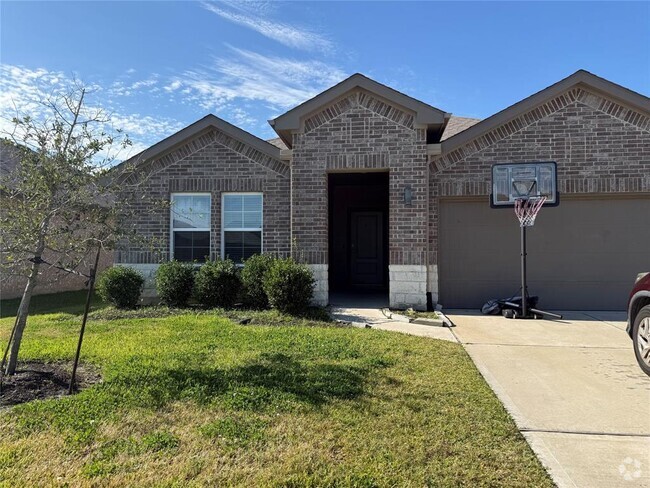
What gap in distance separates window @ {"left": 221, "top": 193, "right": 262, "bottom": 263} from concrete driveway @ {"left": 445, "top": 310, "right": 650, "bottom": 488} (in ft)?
16.8

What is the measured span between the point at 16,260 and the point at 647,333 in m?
6.89

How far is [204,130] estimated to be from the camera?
34.2 ft

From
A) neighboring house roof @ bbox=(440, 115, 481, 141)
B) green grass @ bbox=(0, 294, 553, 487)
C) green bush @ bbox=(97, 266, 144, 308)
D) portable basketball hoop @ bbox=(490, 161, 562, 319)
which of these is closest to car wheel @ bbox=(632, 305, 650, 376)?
green grass @ bbox=(0, 294, 553, 487)

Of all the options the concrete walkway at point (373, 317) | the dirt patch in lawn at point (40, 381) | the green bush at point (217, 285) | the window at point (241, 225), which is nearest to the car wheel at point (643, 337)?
the concrete walkway at point (373, 317)

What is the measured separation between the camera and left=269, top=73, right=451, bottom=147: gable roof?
920 cm

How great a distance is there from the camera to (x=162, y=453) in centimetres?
314

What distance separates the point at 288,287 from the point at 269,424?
492 centimetres

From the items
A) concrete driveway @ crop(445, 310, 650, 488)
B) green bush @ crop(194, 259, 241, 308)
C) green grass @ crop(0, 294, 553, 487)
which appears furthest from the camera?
green bush @ crop(194, 259, 241, 308)

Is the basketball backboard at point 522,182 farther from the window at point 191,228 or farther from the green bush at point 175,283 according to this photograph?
the green bush at point 175,283

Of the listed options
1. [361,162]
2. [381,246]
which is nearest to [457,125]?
[381,246]

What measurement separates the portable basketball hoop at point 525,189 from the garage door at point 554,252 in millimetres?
501

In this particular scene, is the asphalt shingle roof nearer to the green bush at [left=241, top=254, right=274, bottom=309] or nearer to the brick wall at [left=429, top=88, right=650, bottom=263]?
the brick wall at [left=429, top=88, right=650, bottom=263]

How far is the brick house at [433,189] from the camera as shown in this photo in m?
9.45

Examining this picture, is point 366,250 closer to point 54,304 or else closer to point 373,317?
point 373,317
